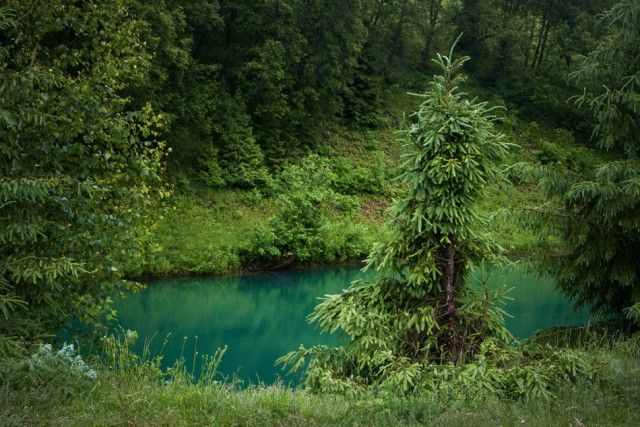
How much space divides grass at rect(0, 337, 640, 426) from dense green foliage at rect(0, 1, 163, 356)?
1384 mm

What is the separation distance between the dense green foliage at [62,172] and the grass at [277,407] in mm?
1384

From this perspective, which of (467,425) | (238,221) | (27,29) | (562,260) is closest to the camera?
(467,425)

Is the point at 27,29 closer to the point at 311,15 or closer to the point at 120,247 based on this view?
the point at 120,247

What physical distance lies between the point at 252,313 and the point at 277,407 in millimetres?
15053

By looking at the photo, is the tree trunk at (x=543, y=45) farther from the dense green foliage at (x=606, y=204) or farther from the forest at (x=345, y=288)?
the dense green foliage at (x=606, y=204)

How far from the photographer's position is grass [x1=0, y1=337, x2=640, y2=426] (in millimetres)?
4711

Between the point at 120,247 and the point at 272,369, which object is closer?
the point at 120,247

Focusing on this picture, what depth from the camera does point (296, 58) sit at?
108 feet

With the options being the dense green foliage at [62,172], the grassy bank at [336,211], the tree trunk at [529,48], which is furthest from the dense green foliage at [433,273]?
the tree trunk at [529,48]

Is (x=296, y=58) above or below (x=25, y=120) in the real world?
above

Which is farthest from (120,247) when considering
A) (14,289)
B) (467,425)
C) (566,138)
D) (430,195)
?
(566,138)

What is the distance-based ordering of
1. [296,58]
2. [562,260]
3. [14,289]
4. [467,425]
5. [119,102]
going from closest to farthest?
1. [467,425]
2. [14,289]
3. [119,102]
4. [562,260]
5. [296,58]

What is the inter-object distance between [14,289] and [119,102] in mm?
3038

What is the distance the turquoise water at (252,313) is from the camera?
15617 mm
